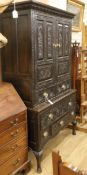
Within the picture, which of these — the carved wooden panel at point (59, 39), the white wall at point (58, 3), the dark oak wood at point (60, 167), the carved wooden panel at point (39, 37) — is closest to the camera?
the dark oak wood at point (60, 167)

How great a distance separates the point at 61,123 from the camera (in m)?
3.05

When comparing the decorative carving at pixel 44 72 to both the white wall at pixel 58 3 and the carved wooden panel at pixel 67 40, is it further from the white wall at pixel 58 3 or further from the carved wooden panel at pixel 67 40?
the white wall at pixel 58 3

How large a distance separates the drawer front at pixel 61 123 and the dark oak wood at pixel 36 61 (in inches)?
0.5

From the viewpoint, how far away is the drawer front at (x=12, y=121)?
206cm

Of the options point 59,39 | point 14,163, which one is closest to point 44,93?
point 59,39

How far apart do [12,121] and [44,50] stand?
3.00ft

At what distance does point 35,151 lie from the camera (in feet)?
8.36

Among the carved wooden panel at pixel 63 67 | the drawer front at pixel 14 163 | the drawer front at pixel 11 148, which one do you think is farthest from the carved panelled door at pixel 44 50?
the drawer front at pixel 14 163

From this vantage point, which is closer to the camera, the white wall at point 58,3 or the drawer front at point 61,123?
the drawer front at point 61,123

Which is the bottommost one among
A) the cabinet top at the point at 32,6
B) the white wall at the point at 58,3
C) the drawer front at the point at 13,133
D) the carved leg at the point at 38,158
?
the carved leg at the point at 38,158

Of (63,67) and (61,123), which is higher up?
(63,67)

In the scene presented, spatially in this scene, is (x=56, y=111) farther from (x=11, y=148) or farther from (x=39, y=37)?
(x=39, y=37)

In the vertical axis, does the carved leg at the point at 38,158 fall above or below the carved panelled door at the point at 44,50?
below

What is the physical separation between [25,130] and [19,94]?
444mm
